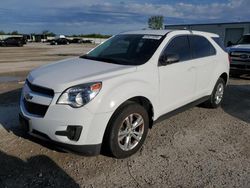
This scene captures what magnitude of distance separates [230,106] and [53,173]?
4709 millimetres

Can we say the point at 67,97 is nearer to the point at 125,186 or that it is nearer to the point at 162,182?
the point at 125,186

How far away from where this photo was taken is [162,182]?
3256 mm

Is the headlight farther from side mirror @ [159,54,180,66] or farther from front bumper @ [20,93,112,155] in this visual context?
side mirror @ [159,54,180,66]

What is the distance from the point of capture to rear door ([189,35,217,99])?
5.18m

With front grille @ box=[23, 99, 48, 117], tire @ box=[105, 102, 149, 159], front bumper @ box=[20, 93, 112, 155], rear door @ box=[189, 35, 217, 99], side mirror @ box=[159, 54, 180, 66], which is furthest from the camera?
rear door @ box=[189, 35, 217, 99]

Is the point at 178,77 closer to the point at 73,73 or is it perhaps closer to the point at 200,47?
the point at 200,47

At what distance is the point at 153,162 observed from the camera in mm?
3729

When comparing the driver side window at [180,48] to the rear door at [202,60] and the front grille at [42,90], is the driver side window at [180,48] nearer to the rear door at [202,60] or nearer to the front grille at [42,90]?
the rear door at [202,60]

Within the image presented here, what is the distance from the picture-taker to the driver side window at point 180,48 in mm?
4588

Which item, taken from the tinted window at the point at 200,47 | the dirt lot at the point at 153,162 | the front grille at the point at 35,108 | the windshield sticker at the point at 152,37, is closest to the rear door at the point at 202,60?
the tinted window at the point at 200,47

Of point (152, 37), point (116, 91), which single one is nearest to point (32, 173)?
point (116, 91)

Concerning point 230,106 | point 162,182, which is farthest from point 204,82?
point 162,182

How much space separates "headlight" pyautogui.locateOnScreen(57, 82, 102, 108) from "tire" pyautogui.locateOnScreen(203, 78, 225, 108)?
3.43 m

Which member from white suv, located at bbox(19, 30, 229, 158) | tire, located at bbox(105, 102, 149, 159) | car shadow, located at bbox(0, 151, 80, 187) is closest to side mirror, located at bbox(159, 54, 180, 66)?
white suv, located at bbox(19, 30, 229, 158)
